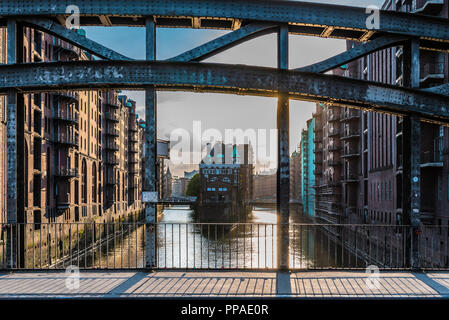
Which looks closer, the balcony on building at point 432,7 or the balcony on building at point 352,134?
the balcony on building at point 432,7

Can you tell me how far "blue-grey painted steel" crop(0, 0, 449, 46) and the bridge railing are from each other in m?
4.46

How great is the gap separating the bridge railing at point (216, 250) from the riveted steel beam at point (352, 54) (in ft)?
11.5

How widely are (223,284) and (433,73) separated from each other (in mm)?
23536

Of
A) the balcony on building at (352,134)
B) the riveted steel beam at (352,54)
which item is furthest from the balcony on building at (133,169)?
the riveted steel beam at (352,54)

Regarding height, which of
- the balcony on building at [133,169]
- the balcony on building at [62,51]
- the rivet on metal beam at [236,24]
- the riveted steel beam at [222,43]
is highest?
the balcony on building at [62,51]

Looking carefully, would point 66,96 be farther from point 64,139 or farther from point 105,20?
point 105,20

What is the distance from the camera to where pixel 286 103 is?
850 centimetres

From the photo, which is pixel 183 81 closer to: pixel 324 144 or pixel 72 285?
pixel 72 285

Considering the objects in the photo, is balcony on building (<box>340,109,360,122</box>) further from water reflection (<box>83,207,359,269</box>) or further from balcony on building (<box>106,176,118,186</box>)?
balcony on building (<box>106,176,118,186</box>)

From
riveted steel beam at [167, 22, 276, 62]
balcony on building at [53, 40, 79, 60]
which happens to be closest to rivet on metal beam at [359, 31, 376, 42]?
riveted steel beam at [167, 22, 276, 62]

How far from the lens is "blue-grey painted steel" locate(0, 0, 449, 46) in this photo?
8227 millimetres

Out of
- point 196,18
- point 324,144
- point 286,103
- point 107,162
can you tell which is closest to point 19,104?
point 196,18

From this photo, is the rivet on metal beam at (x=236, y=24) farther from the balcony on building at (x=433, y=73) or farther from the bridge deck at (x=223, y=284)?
the balcony on building at (x=433, y=73)

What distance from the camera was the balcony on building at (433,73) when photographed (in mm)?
24441
